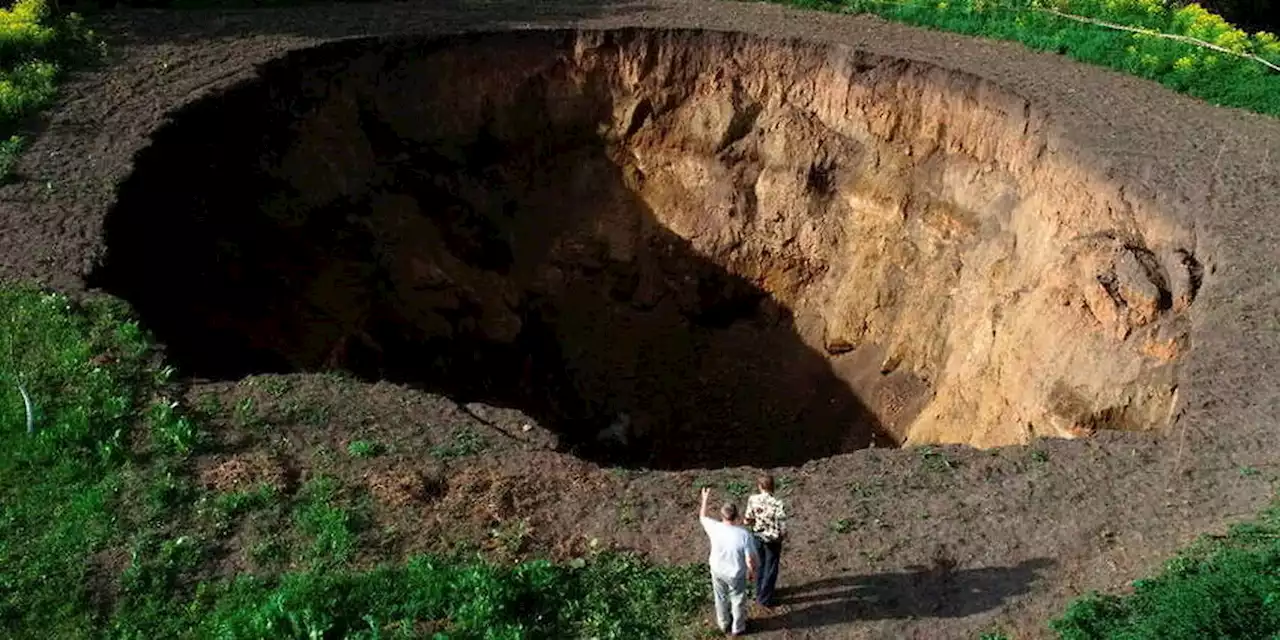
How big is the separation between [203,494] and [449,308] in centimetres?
887

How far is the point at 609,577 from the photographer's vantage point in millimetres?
9484

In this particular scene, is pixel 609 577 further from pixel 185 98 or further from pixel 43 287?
pixel 185 98

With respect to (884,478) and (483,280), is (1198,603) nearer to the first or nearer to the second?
(884,478)

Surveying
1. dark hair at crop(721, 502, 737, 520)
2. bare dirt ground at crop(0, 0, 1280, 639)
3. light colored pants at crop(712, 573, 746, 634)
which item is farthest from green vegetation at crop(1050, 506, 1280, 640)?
dark hair at crop(721, 502, 737, 520)

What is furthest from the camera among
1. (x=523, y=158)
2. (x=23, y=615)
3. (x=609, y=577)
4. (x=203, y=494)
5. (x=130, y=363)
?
(x=523, y=158)

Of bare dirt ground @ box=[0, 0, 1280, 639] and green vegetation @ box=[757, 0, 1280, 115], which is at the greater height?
green vegetation @ box=[757, 0, 1280, 115]

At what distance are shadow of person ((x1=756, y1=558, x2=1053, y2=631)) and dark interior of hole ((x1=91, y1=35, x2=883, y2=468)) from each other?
8502 mm

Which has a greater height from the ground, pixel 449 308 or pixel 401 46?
pixel 401 46

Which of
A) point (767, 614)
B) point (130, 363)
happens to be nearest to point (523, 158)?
point (130, 363)

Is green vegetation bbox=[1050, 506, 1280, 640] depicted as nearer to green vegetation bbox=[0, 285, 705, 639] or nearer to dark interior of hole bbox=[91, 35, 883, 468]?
green vegetation bbox=[0, 285, 705, 639]

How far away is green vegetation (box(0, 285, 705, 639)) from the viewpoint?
29.0ft

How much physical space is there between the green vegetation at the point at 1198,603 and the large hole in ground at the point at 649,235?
16.1 ft

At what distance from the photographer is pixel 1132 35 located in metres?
20.0

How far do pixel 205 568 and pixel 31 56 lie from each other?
498 inches
